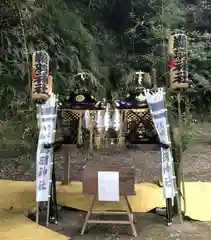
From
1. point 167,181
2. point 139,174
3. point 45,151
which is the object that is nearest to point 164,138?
point 167,181

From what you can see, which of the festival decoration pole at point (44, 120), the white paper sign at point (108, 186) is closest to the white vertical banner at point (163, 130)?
the white paper sign at point (108, 186)

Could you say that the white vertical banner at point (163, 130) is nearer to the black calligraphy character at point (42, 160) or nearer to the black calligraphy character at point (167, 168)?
the black calligraphy character at point (167, 168)

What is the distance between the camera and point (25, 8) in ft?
20.0

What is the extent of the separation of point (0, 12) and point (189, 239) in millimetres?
4873

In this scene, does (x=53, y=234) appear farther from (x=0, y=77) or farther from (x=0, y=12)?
(x=0, y=12)

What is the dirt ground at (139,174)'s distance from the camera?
3.06m

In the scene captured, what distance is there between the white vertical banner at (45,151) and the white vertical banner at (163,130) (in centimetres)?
85

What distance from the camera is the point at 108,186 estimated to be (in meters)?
3.02

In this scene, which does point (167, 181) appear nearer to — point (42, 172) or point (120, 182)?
point (120, 182)

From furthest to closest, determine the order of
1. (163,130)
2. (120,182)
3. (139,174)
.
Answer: (139,174) < (163,130) < (120,182)

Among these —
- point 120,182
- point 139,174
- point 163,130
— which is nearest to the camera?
point 120,182

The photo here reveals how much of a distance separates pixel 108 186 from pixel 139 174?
2309 mm

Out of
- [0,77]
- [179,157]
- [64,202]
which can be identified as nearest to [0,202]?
[64,202]

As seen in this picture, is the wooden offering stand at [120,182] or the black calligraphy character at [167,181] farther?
the black calligraphy character at [167,181]
